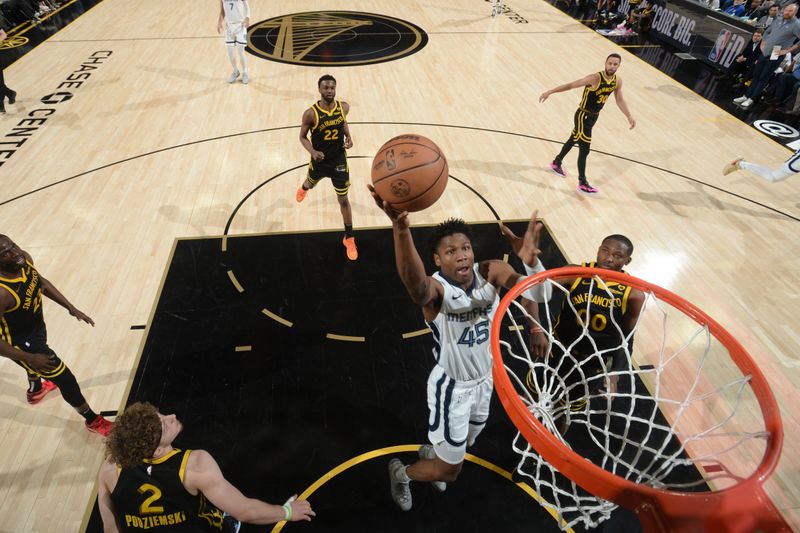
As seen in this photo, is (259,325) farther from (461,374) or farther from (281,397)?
(461,374)

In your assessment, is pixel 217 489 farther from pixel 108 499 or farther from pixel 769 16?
pixel 769 16

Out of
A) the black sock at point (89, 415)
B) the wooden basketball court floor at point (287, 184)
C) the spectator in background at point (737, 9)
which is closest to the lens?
the black sock at point (89, 415)

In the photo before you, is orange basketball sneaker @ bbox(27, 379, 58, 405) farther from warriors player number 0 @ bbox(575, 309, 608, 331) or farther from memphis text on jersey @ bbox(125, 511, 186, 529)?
warriors player number 0 @ bbox(575, 309, 608, 331)

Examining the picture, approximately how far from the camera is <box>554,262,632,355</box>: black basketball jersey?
287 centimetres

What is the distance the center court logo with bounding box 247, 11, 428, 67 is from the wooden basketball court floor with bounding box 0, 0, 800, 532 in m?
0.59

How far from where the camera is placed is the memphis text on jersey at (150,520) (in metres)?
2.01

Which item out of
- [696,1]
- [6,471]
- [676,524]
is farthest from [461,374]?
[696,1]

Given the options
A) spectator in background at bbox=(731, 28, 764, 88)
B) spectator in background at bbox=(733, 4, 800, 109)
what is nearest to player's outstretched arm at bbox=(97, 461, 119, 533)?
spectator in background at bbox=(733, 4, 800, 109)

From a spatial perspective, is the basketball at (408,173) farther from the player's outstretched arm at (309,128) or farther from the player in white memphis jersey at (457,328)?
the player's outstretched arm at (309,128)

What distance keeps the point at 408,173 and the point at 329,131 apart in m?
1.86

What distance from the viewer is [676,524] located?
163 centimetres

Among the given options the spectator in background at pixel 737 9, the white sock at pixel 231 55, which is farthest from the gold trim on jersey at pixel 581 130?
the spectator in background at pixel 737 9

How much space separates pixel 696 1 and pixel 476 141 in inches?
320

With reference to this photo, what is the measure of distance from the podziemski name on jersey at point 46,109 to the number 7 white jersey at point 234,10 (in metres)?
3.02
